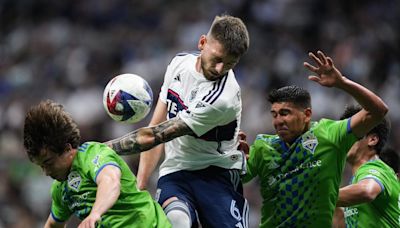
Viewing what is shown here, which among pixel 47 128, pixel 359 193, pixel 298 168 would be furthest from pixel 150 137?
pixel 359 193

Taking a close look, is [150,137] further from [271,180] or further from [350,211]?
[350,211]

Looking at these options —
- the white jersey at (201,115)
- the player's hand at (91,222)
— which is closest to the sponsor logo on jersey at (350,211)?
the white jersey at (201,115)

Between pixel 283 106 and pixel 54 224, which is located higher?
pixel 283 106

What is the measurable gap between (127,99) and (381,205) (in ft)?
7.28

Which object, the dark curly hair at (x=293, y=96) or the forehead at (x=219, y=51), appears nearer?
the forehead at (x=219, y=51)

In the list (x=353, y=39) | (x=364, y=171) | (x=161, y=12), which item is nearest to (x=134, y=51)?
(x=161, y=12)

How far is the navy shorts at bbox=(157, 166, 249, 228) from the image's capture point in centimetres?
712

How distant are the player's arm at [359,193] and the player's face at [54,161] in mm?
2216

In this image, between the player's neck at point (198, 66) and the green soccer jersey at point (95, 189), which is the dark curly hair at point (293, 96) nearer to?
the player's neck at point (198, 66)

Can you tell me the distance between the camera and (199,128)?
6.97m

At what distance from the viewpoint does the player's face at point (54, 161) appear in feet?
20.4

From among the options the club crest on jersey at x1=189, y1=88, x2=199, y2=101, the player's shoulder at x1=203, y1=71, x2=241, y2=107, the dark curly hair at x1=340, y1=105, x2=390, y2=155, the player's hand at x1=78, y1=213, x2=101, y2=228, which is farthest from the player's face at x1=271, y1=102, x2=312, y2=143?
the player's hand at x1=78, y1=213, x2=101, y2=228

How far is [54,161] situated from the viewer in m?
6.26

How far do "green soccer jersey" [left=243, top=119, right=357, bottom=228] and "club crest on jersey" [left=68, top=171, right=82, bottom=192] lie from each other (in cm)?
166
